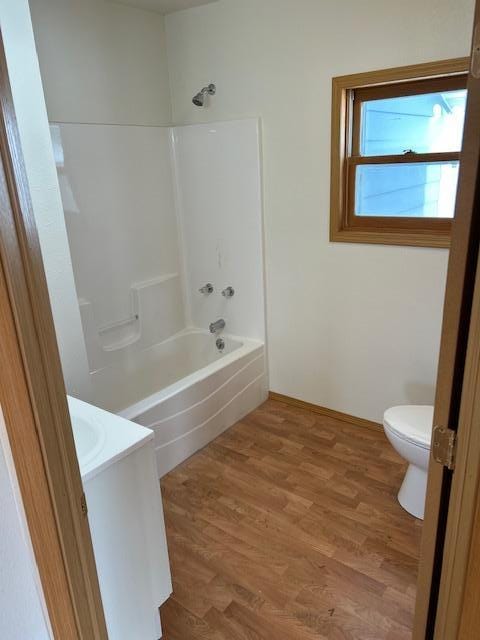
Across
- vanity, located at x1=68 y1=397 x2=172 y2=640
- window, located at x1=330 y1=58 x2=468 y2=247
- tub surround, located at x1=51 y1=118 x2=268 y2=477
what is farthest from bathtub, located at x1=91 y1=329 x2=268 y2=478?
window, located at x1=330 y1=58 x2=468 y2=247

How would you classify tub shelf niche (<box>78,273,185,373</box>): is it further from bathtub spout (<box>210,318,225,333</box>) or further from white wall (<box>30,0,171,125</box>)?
white wall (<box>30,0,171,125</box>)

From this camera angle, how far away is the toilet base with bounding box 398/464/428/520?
2.17m

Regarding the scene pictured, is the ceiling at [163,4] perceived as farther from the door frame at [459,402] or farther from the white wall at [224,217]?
the door frame at [459,402]

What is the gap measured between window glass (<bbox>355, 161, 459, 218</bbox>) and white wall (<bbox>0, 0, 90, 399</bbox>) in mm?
1615

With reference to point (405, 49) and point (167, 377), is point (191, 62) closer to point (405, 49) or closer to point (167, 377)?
point (405, 49)

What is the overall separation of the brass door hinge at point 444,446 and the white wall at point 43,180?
1602 millimetres

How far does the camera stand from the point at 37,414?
85cm

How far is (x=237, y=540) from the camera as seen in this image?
211 cm

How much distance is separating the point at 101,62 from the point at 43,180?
1.18 m

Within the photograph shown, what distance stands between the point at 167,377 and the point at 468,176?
2.79 meters

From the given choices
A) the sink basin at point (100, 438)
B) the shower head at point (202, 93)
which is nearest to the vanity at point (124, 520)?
the sink basin at point (100, 438)

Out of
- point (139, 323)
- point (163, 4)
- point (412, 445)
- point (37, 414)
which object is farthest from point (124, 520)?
point (163, 4)

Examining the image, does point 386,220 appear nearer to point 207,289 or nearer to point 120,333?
point 207,289

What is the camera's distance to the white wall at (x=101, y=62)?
2.43 metres
